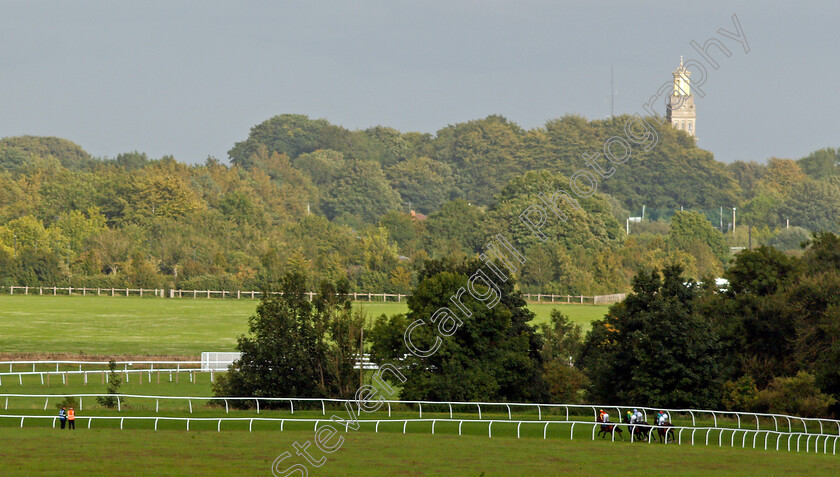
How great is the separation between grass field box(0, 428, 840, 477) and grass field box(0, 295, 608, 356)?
34653 millimetres

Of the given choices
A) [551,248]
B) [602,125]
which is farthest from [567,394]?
[602,125]

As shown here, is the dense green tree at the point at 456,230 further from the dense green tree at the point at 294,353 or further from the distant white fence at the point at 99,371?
the dense green tree at the point at 294,353

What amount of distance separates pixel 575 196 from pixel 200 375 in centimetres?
8148

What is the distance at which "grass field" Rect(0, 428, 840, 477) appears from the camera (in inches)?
963

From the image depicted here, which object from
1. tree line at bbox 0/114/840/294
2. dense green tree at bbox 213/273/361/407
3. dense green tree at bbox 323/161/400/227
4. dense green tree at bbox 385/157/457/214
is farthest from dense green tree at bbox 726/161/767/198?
dense green tree at bbox 213/273/361/407

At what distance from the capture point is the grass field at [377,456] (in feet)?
80.2

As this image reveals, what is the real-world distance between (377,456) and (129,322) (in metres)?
56.0

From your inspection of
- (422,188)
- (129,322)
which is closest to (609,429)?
(129,322)

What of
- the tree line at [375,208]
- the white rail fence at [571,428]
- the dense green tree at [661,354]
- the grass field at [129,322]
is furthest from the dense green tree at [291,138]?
the white rail fence at [571,428]

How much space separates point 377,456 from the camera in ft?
88.2

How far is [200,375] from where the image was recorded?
53.2 metres

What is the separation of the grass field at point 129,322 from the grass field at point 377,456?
34653mm

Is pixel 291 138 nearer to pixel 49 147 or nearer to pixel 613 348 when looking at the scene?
pixel 49 147

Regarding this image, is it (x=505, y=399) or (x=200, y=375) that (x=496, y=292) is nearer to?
(x=505, y=399)
